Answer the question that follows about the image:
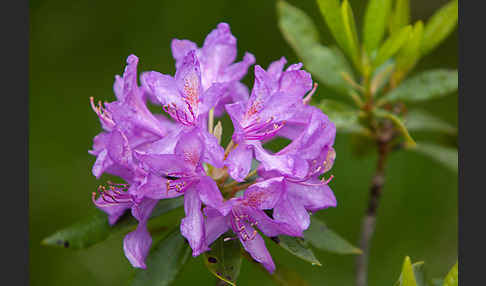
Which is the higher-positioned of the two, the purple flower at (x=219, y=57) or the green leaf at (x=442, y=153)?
the purple flower at (x=219, y=57)

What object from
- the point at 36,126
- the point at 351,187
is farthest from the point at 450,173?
the point at 36,126

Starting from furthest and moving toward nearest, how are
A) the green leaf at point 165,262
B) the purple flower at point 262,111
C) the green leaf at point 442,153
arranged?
the green leaf at point 442,153 → the green leaf at point 165,262 → the purple flower at point 262,111

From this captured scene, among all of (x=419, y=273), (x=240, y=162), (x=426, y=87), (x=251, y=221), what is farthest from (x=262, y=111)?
(x=426, y=87)

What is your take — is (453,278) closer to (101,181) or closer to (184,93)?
(184,93)

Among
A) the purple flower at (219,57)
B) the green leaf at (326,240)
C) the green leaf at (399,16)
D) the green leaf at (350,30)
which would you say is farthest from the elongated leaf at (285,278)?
the green leaf at (399,16)

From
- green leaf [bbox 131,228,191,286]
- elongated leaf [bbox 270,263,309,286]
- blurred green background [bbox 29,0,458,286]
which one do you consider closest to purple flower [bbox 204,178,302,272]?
green leaf [bbox 131,228,191,286]

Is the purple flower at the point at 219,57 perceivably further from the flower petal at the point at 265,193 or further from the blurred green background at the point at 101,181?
the blurred green background at the point at 101,181
